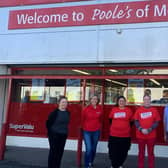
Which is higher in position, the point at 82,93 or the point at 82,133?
the point at 82,93

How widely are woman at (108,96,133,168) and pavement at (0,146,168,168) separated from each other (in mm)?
752

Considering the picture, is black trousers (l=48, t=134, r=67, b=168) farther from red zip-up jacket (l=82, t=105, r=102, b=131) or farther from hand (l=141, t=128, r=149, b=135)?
hand (l=141, t=128, r=149, b=135)

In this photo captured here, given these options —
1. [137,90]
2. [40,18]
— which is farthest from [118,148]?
[40,18]

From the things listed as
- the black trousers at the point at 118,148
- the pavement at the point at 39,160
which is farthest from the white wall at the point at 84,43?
the pavement at the point at 39,160

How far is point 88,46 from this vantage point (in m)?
7.85

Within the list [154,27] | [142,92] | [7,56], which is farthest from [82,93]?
[154,27]

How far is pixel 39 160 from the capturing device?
7758 millimetres

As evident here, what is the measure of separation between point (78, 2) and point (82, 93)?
2.67m

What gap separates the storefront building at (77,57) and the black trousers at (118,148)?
1.11 m

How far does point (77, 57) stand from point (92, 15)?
3.88 feet

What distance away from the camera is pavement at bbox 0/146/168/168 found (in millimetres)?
7270

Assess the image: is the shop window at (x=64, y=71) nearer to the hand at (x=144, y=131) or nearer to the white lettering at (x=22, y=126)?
the white lettering at (x=22, y=126)

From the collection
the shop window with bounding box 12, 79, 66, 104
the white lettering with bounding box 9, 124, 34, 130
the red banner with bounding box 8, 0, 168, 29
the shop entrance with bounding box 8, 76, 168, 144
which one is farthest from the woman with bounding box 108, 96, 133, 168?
the white lettering with bounding box 9, 124, 34, 130

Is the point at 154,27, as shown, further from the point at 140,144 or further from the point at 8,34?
the point at 8,34
